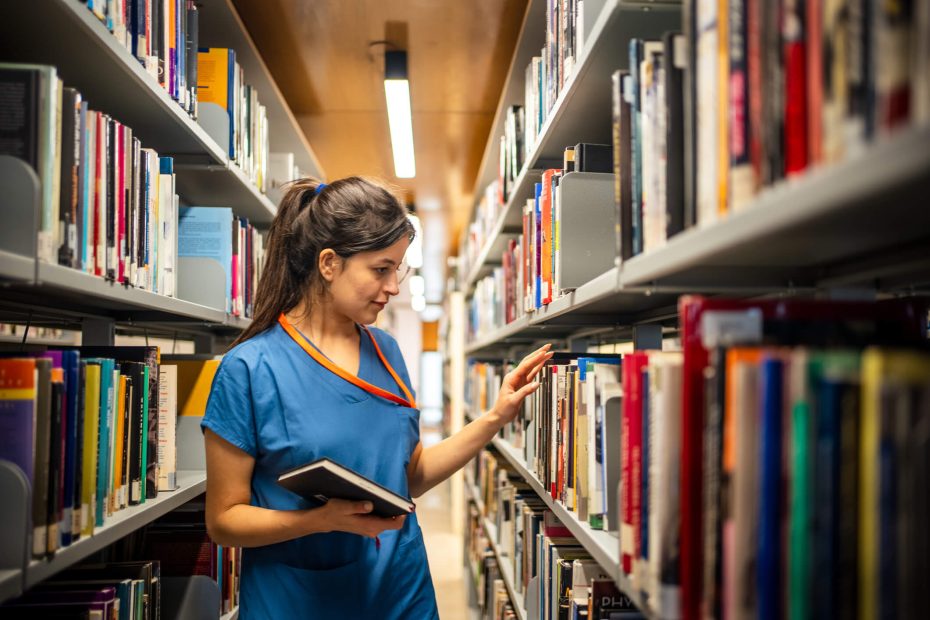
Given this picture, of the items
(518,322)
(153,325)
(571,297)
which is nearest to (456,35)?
(518,322)

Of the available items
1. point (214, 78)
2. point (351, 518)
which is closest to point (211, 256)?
point (214, 78)

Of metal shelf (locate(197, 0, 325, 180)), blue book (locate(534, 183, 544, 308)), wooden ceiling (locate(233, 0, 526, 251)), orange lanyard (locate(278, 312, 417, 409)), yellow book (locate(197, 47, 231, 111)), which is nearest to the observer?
orange lanyard (locate(278, 312, 417, 409))

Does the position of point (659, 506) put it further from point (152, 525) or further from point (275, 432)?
point (152, 525)

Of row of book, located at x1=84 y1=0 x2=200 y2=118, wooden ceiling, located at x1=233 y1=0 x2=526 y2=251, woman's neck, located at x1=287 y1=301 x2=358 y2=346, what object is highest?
wooden ceiling, located at x1=233 y1=0 x2=526 y2=251

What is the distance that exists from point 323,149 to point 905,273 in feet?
14.1

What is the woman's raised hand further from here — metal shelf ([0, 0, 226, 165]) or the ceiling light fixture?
the ceiling light fixture

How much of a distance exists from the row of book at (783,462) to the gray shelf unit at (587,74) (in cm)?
56

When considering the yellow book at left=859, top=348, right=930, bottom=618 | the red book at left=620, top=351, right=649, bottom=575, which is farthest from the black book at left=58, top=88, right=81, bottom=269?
the yellow book at left=859, top=348, right=930, bottom=618

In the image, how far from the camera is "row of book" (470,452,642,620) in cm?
133

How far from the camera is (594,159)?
1.58 m

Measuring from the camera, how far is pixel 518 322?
7.22 feet

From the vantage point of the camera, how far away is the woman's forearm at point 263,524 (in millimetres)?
1329

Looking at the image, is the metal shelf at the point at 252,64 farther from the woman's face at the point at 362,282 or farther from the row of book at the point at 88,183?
the woman's face at the point at 362,282

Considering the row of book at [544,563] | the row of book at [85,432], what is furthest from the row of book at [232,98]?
the row of book at [544,563]
